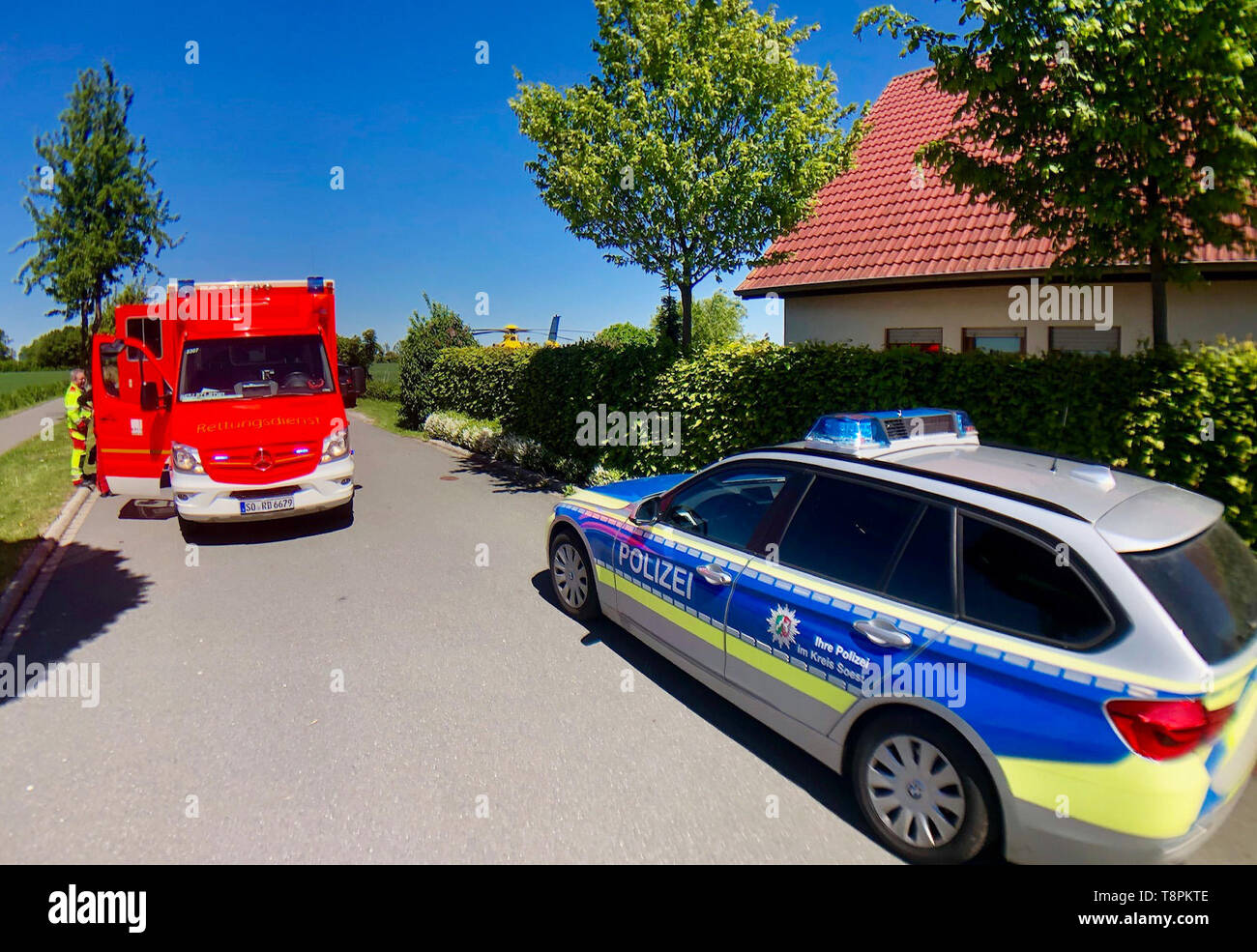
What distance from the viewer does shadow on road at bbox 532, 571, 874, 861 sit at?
357 centimetres

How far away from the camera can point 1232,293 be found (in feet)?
27.5

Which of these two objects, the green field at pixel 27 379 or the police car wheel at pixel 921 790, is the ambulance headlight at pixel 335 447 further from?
the green field at pixel 27 379

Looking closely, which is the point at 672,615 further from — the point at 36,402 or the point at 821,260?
the point at 36,402


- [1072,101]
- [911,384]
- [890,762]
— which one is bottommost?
[890,762]

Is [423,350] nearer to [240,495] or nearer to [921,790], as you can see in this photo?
[240,495]

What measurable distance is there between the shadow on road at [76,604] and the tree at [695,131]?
266 inches

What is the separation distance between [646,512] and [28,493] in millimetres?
11463

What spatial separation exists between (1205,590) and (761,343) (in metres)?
5.90

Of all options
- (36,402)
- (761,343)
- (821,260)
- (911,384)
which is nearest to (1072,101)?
(911,384)

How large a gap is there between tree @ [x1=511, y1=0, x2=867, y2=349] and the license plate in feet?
16.9

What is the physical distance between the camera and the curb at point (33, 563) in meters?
6.21

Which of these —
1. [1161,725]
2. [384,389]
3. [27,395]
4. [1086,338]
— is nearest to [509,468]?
[1086,338]

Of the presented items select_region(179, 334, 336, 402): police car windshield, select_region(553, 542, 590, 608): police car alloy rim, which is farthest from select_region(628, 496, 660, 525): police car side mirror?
select_region(179, 334, 336, 402): police car windshield

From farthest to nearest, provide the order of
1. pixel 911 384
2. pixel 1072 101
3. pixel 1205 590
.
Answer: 1. pixel 911 384
2. pixel 1072 101
3. pixel 1205 590
